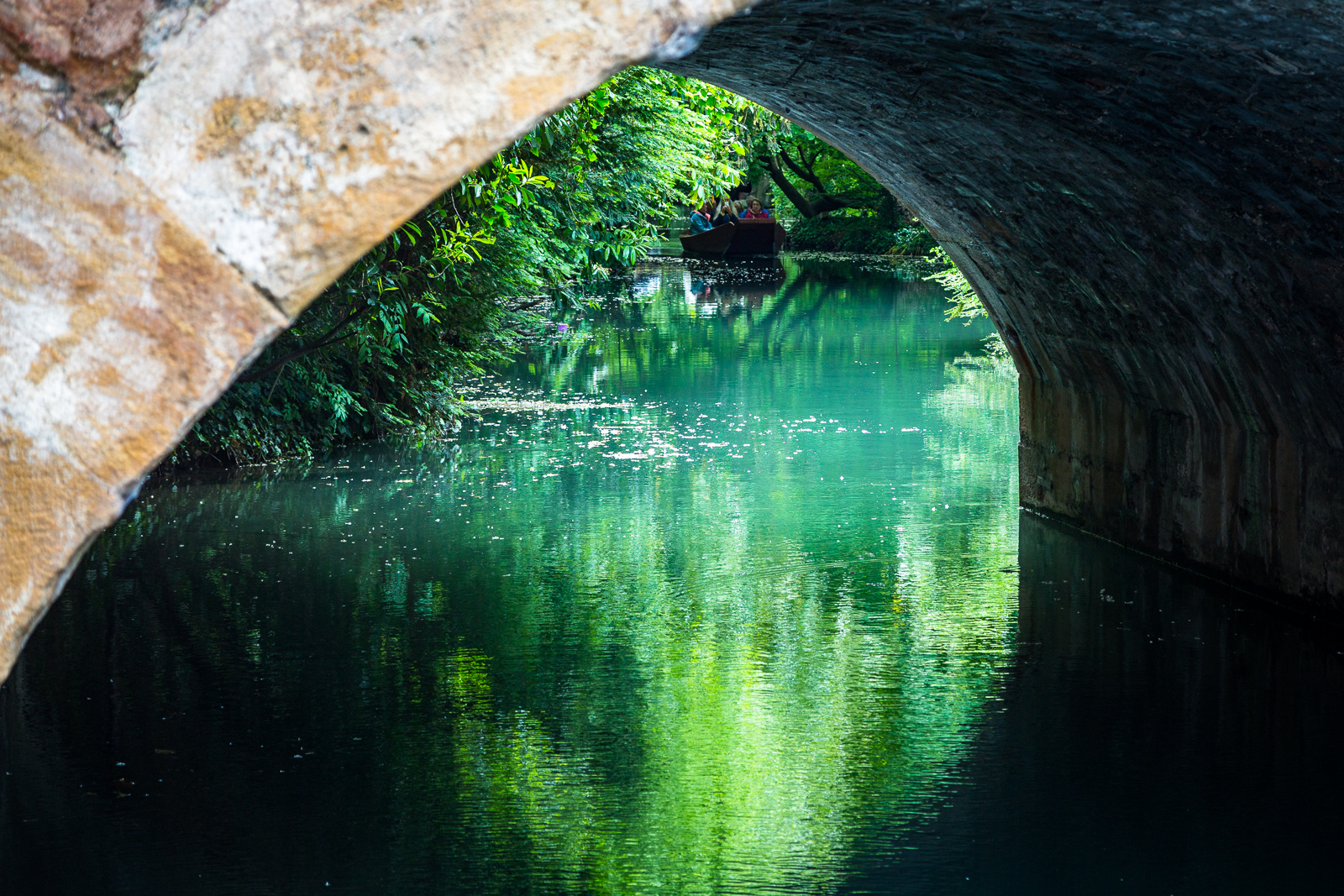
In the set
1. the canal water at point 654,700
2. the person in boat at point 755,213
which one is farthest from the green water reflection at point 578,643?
the person in boat at point 755,213

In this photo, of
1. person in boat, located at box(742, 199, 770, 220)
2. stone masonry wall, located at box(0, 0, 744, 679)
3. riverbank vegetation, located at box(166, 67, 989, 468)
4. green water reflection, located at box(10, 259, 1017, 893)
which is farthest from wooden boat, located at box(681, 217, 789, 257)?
stone masonry wall, located at box(0, 0, 744, 679)

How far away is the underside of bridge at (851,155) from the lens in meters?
2.26

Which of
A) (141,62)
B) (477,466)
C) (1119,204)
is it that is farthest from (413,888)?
(477,466)

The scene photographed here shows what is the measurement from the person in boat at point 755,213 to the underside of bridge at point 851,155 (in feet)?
113

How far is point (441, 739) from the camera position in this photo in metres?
5.49

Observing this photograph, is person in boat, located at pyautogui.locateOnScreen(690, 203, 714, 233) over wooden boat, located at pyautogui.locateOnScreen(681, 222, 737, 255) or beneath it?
over

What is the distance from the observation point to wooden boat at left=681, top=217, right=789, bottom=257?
138 feet

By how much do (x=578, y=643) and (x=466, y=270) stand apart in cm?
592

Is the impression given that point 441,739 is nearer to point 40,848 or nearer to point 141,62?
point 40,848

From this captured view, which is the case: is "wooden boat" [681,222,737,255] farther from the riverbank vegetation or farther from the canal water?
the canal water

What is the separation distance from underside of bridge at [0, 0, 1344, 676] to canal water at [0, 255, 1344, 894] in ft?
3.25

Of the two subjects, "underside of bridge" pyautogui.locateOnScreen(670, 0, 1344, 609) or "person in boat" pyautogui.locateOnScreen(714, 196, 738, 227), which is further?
"person in boat" pyautogui.locateOnScreen(714, 196, 738, 227)

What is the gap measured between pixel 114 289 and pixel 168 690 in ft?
14.0

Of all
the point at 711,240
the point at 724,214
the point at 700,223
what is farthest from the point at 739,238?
the point at 724,214
